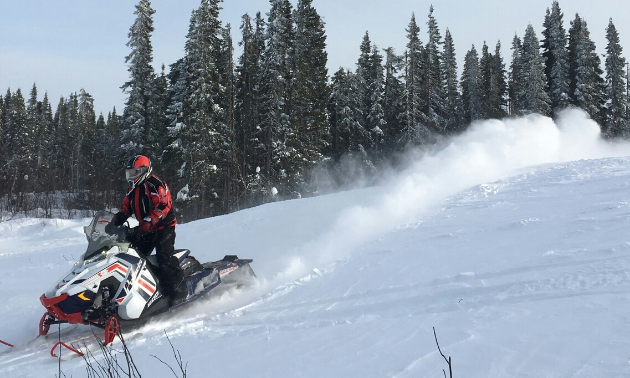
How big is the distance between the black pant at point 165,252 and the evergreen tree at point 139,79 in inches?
1049

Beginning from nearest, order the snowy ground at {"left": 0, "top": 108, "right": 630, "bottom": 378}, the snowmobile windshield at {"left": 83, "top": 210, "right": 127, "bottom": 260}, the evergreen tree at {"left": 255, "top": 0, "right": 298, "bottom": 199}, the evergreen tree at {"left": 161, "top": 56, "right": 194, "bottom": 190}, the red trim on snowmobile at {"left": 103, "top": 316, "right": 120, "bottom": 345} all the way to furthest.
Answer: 1. the snowy ground at {"left": 0, "top": 108, "right": 630, "bottom": 378}
2. the red trim on snowmobile at {"left": 103, "top": 316, "right": 120, "bottom": 345}
3. the snowmobile windshield at {"left": 83, "top": 210, "right": 127, "bottom": 260}
4. the evergreen tree at {"left": 161, "top": 56, "right": 194, "bottom": 190}
5. the evergreen tree at {"left": 255, "top": 0, "right": 298, "bottom": 199}

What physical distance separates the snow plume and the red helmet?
9.39ft

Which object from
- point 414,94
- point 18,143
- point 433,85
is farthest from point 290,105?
point 18,143

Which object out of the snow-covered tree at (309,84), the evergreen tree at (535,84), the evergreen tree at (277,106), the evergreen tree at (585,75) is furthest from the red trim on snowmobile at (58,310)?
the evergreen tree at (585,75)

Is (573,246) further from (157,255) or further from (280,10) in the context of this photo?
(280,10)

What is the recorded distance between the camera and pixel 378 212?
9.79 meters

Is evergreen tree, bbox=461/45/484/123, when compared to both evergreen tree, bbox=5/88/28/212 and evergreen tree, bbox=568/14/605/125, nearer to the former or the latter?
evergreen tree, bbox=568/14/605/125

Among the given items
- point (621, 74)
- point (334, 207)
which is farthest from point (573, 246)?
point (621, 74)

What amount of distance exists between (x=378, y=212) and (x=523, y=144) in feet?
27.0

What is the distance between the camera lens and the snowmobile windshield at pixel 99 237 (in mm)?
5000

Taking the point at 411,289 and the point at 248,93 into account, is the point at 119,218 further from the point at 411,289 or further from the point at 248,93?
the point at 248,93

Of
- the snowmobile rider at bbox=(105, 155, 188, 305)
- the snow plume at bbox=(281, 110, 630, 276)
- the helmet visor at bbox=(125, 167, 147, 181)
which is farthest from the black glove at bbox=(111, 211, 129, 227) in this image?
the snow plume at bbox=(281, 110, 630, 276)

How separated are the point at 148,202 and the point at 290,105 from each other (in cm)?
2590

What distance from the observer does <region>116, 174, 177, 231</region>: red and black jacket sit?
556 cm
